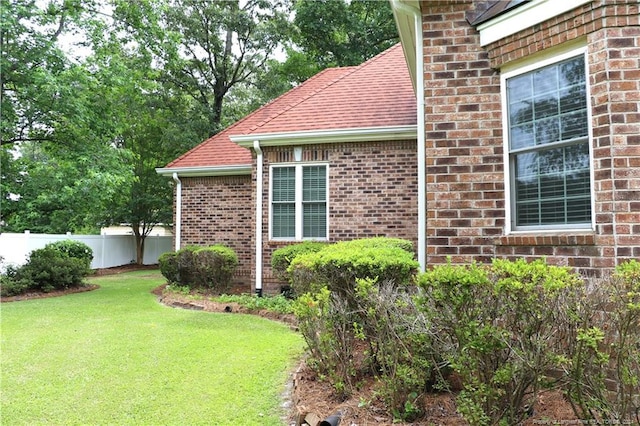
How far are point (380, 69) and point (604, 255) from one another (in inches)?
367

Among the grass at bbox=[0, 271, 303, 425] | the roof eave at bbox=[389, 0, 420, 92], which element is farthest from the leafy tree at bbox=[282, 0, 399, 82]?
the grass at bbox=[0, 271, 303, 425]

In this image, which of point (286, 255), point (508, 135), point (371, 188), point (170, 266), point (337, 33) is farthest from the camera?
point (337, 33)

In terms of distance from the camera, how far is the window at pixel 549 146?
378 cm

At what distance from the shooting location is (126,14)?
1340 cm

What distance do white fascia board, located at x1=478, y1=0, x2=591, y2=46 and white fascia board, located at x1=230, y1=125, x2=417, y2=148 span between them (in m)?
4.54

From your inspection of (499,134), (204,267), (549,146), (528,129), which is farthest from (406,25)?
(204,267)

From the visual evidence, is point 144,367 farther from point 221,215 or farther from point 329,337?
point 221,215

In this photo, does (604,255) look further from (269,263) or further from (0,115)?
(0,115)

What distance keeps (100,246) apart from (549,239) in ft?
67.9

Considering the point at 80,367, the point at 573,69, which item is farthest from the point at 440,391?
the point at 80,367

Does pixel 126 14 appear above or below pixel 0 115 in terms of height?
above

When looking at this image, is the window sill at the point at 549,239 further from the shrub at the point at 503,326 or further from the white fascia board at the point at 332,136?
the white fascia board at the point at 332,136

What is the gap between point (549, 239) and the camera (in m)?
3.77

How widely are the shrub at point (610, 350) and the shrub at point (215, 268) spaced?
8.35 m
